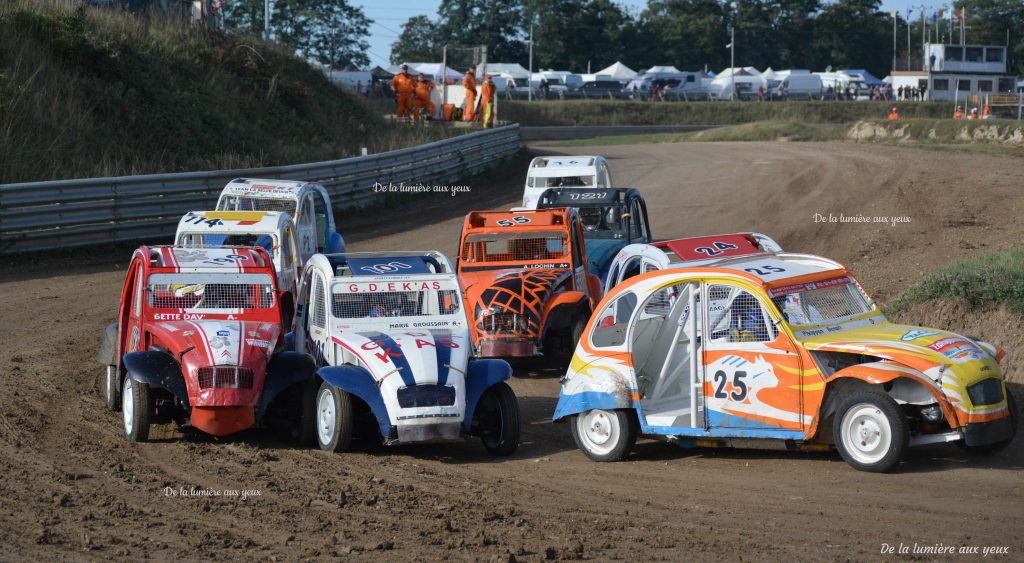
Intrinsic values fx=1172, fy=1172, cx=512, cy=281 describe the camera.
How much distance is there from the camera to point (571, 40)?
99.4 meters

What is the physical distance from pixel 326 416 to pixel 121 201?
43.1ft

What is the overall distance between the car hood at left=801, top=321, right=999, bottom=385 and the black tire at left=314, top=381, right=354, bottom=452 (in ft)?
12.9

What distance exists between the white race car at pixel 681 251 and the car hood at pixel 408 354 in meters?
3.51

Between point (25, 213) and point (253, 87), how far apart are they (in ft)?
47.1

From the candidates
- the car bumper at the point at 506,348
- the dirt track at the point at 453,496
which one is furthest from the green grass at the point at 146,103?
the car bumper at the point at 506,348

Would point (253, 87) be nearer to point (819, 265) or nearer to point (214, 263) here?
point (214, 263)

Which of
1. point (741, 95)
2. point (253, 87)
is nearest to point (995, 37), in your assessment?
point (741, 95)

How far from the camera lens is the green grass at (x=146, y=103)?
25312 millimetres

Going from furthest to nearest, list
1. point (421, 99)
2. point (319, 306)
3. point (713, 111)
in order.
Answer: point (713, 111)
point (421, 99)
point (319, 306)

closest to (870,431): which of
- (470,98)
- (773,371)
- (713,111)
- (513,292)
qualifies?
(773,371)

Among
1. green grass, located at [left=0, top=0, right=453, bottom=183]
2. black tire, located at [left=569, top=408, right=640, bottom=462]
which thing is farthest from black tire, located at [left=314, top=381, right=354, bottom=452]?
green grass, located at [left=0, top=0, right=453, bottom=183]

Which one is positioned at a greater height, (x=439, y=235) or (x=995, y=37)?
(x=995, y=37)

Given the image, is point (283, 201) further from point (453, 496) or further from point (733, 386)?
point (733, 386)

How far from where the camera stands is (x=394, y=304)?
37.2 feet
